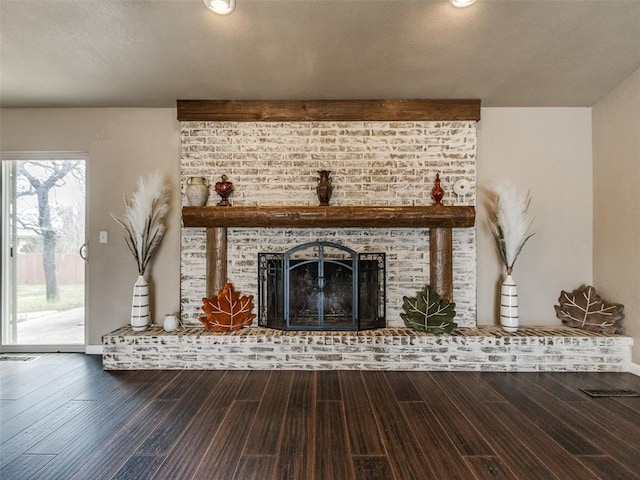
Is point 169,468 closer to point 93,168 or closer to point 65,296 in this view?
point 65,296

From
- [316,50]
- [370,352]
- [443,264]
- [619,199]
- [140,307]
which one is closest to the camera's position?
[316,50]

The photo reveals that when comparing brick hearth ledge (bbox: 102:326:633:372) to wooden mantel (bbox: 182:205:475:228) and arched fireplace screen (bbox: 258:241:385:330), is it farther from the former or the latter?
wooden mantel (bbox: 182:205:475:228)

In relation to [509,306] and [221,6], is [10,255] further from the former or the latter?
[509,306]

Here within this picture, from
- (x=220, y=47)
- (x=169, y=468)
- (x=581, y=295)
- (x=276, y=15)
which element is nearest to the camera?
(x=169, y=468)

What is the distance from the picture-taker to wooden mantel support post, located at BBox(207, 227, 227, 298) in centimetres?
336

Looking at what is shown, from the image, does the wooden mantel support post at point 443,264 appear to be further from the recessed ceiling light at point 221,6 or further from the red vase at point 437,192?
the recessed ceiling light at point 221,6

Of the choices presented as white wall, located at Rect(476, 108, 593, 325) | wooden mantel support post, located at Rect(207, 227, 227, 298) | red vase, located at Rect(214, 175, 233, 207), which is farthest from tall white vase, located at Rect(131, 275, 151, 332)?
white wall, located at Rect(476, 108, 593, 325)

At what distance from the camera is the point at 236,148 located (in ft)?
11.2

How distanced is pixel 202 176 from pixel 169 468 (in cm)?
245

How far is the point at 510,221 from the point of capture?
3123mm

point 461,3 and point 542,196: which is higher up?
point 461,3

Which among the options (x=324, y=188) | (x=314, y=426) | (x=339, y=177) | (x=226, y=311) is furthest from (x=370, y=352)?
(x=339, y=177)

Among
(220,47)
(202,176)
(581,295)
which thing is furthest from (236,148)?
(581,295)

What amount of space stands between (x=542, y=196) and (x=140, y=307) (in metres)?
3.91
